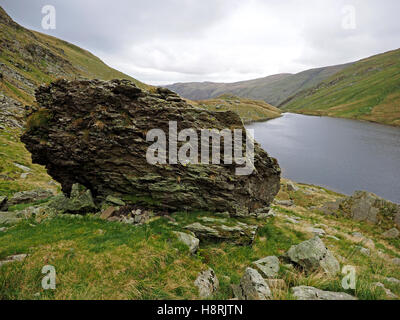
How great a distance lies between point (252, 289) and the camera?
6977mm

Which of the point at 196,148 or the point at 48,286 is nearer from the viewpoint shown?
the point at 48,286

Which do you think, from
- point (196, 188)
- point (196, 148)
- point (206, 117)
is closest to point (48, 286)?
point (196, 188)

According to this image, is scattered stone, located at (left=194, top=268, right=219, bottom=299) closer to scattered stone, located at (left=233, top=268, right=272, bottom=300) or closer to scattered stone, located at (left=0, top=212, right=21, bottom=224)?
scattered stone, located at (left=233, top=268, right=272, bottom=300)

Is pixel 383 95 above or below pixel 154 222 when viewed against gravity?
above

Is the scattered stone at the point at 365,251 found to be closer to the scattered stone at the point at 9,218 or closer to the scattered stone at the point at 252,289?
the scattered stone at the point at 252,289

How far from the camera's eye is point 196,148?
14727 mm

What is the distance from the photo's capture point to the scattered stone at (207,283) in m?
8.49

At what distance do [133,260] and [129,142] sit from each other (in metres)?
8.46

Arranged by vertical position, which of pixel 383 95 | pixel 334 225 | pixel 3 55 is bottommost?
pixel 334 225

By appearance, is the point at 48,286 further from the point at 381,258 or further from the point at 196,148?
Answer: the point at 381,258

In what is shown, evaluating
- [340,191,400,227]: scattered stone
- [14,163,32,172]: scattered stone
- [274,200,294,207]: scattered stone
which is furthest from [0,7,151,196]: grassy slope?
[340,191,400,227]: scattered stone

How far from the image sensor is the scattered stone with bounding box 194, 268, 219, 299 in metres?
8.49
